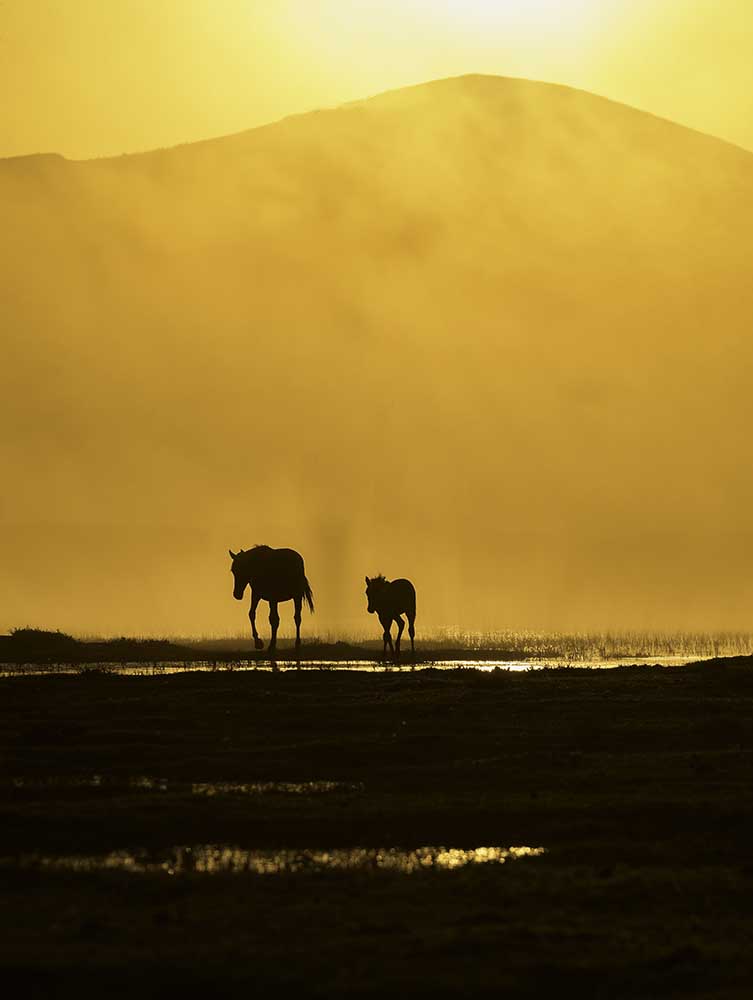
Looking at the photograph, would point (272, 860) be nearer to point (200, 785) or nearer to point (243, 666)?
point (200, 785)

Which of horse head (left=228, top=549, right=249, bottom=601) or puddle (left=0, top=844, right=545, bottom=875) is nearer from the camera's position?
puddle (left=0, top=844, right=545, bottom=875)

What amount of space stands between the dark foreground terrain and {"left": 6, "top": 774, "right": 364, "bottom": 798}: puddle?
90 millimetres

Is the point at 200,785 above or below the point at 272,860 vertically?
above

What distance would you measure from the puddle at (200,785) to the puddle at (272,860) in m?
3.33

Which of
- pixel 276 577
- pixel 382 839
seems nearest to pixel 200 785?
pixel 382 839

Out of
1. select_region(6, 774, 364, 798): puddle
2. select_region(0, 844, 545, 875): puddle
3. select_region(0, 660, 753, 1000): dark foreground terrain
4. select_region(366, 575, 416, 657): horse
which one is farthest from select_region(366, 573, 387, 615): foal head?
select_region(0, 844, 545, 875): puddle

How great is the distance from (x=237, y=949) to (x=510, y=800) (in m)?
7.44

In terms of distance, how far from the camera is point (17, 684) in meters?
33.1

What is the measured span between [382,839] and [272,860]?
1.60 meters

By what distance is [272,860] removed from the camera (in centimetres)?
1444

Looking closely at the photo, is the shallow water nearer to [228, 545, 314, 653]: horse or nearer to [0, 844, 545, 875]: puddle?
[228, 545, 314, 653]: horse

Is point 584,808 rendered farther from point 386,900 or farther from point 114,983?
point 114,983

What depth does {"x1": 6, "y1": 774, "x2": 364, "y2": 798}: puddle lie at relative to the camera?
1853cm

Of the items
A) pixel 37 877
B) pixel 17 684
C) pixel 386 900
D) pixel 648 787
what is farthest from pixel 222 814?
pixel 17 684
